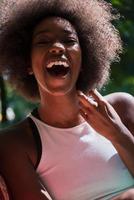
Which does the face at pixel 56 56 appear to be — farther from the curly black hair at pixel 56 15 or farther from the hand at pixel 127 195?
the hand at pixel 127 195

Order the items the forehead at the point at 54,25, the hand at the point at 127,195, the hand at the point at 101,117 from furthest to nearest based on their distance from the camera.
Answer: the forehead at the point at 54,25 → the hand at the point at 101,117 → the hand at the point at 127,195

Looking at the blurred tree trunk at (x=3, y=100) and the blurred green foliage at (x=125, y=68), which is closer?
the blurred green foliage at (x=125, y=68)

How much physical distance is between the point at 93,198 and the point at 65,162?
15cm

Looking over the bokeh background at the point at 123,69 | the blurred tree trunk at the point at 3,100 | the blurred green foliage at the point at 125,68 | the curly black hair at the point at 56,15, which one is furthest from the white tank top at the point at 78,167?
the blurred tree trunk at the point at 3,100

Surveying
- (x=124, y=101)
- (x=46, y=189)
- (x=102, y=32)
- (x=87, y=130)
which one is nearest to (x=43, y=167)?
(x=46, y=189)

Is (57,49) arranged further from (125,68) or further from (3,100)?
(3,100)

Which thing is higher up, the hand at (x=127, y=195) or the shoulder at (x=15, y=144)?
the shoulder at (x=15, y=144)

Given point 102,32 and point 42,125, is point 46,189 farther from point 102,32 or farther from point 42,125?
point 102,32

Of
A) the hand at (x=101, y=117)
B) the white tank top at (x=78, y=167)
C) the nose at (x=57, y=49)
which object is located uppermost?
the nose at (x=57, y=49)

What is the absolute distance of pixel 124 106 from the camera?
8.17ft

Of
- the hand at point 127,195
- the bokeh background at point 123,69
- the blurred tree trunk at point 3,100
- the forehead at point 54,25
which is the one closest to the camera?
the hand at point 127,195

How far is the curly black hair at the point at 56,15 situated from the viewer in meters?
2.47

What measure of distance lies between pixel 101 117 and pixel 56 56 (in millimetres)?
263

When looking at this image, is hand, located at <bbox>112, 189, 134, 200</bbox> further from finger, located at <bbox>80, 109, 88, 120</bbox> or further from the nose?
the nose
